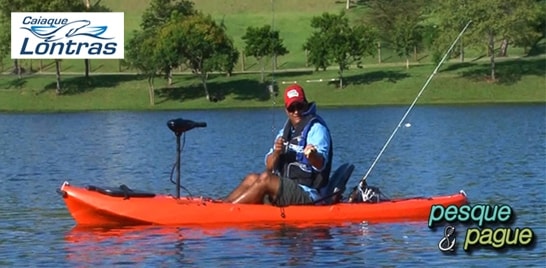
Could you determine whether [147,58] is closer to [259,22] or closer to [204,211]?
[259,22]

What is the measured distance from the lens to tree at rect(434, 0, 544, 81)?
9275cm

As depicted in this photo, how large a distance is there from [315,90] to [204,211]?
2733 inches

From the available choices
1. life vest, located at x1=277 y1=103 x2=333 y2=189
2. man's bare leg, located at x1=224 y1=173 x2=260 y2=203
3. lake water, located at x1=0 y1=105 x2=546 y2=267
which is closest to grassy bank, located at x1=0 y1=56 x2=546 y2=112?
lake water, located at x1=0 y1=105 x2=546 y2=267

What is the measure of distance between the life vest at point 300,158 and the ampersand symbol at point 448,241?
239 cm

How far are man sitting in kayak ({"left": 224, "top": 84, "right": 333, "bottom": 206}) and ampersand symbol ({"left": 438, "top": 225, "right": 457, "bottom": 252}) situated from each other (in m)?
2.39

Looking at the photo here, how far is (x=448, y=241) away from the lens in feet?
69.2

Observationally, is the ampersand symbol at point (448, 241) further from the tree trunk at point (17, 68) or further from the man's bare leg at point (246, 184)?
the tree trunk at point (17, 68)

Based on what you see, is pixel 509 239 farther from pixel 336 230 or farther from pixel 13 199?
pixel 13 199

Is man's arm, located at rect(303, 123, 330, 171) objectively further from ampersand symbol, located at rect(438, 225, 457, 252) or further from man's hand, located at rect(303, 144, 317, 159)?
ampersand symbol, located at rect(438, 225, 457, 252)

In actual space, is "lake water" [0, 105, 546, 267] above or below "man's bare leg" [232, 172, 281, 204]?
below

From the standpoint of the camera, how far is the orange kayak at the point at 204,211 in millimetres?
23047

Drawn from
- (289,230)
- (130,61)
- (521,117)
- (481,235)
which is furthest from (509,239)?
(130,61)

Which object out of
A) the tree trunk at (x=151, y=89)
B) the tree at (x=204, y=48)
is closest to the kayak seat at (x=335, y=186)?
the tree trunk at (x=151, y=89)

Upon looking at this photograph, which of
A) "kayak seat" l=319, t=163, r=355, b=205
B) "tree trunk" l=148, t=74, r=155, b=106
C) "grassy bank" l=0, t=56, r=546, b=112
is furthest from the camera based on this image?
"tree trunk" l=148, t=74, r=155, b=106
